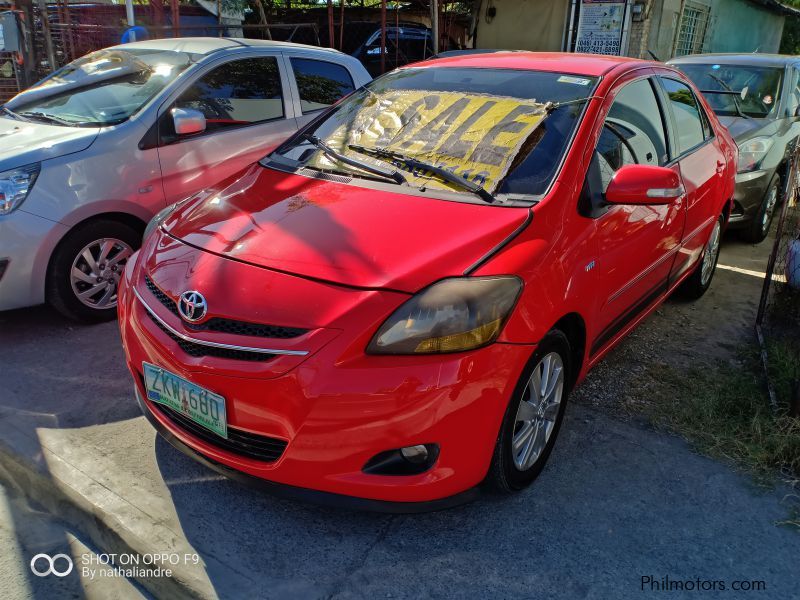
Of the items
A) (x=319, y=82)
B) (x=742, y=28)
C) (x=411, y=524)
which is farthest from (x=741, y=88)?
(x=742, y=28)

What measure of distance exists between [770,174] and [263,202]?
5.16 meters

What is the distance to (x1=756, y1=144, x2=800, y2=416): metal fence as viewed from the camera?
3698 millimetres

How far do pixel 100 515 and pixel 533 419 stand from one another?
1673 millimetres

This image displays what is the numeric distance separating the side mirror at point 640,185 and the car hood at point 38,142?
300cm

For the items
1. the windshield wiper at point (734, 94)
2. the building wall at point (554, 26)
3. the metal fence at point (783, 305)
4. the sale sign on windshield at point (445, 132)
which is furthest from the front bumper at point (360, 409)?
the building wall at point (554, 26)

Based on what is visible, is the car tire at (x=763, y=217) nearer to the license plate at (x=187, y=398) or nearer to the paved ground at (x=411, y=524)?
the paved ground at (x=411, y=524)

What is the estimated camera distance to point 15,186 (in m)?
3.67

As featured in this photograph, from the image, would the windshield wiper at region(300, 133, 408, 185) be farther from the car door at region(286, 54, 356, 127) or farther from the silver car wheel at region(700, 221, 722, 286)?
the silver car wheel at region(700, 221, 722, 286)

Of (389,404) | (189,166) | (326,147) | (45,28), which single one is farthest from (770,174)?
(45,28)

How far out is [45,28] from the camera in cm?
884

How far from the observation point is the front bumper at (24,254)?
3641 mm

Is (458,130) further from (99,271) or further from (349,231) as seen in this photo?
(99,271)

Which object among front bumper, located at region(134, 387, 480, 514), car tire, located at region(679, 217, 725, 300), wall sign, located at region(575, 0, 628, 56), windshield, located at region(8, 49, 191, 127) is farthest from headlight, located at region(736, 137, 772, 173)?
wall sign, located at region(575, 0, 628, 56)

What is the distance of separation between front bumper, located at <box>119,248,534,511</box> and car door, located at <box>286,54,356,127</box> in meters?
3.17
